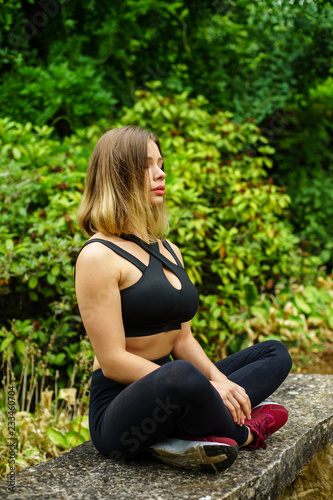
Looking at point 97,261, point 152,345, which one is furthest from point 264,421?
point 97,261

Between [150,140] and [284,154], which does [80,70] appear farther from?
[150,140]

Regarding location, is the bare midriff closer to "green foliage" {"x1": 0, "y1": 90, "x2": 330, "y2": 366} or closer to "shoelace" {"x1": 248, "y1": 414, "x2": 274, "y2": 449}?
"shoelace" {"x1": 248, "y1": 414, "x2": 274, "y2": 449}

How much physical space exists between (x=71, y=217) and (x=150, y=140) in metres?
1.34

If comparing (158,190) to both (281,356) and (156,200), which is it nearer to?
(156,200)

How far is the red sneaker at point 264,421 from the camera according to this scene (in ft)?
6.57

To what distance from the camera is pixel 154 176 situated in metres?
2.01

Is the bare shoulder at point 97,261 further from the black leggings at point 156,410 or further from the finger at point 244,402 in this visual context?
the finger at point 244,402

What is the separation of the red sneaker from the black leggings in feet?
0.20

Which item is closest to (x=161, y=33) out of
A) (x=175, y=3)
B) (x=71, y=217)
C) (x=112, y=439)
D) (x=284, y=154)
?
(x=175, y=3)

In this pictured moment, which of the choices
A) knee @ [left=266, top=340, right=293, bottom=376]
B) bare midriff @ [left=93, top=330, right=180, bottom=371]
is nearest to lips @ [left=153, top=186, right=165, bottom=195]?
bare midriff @ [left=93, top=330, right=180, bottom=371]

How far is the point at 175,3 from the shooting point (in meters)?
5.52

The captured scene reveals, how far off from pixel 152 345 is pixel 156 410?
0.31 m

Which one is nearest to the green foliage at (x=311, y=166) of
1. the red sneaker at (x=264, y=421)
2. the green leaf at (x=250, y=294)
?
the green leaf at (x=250, y=294)

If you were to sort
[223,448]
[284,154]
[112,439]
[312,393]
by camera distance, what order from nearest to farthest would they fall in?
[223,448]
[112,439]
[312,393]
[284,154]
